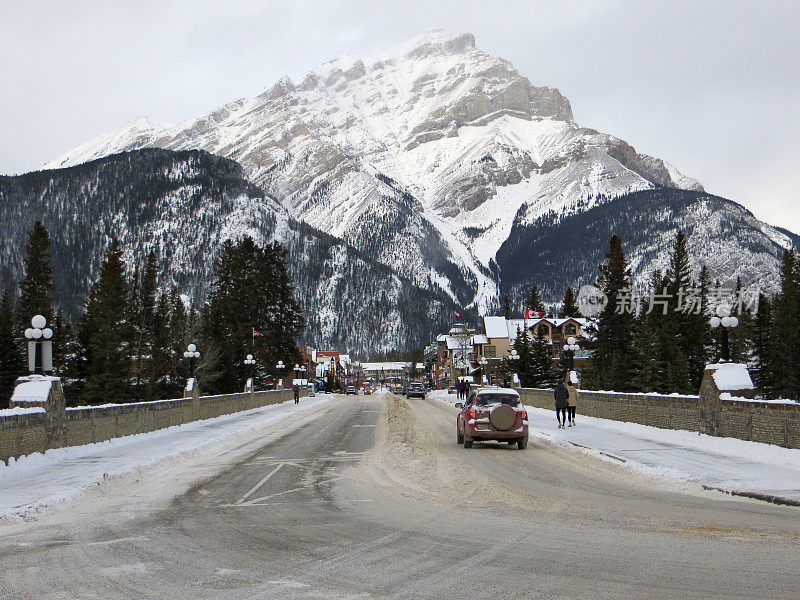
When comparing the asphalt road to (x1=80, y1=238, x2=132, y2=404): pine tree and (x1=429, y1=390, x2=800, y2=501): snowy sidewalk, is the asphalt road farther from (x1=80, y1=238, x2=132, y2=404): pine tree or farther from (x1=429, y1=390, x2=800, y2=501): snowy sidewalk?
(x1=80, y1=238, x2=132, y2=404): pine tree

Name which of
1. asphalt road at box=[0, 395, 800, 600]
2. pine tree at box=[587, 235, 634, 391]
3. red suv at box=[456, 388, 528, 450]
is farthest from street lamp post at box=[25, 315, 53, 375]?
pine tree at box=[587, 235, 634, 391]

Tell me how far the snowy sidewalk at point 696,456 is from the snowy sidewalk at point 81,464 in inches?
425

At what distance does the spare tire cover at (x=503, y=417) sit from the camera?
20938 millimetres

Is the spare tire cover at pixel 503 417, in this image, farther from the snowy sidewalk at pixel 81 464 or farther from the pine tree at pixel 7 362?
the pine tree at pixel 7 362

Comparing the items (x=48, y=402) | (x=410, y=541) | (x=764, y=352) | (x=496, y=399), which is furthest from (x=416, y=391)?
(x=410, y=541)

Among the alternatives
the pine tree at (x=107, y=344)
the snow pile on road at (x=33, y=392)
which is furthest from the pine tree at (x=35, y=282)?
the snow pile on road at (x=33, y=392)

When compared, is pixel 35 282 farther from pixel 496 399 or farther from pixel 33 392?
pixel 496 399

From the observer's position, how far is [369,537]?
8.95 meters

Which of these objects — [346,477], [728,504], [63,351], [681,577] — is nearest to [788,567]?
[681,577]

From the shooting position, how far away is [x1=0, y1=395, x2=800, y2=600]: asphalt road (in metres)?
6.79

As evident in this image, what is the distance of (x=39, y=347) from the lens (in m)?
23.4

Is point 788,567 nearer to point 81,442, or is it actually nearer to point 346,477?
point 346,477

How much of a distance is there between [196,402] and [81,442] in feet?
49.8

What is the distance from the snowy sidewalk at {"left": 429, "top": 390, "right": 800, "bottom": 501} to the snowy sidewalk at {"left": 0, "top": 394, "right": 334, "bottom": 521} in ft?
35.4
